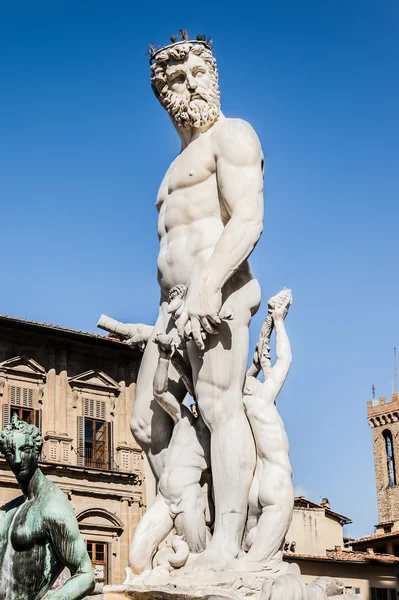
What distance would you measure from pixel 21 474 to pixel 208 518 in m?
3.77

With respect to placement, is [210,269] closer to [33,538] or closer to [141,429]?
[141,429]

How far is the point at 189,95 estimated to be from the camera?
9047mm

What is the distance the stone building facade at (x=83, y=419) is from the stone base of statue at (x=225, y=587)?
1296 inches

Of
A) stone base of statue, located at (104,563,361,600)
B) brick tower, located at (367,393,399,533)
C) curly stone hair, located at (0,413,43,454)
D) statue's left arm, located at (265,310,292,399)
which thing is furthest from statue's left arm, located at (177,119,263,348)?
brick tower, located at (367,393,399,533)

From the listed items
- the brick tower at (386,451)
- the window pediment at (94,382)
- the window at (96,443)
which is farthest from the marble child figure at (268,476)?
the brick tower at (386,451)

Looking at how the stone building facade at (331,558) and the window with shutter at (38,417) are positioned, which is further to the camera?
the stone building facade at (331,558)

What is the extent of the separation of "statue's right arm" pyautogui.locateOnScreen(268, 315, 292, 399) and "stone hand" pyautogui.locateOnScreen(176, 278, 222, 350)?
25.8 inches

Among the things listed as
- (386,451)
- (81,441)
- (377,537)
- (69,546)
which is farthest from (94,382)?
(386,451)

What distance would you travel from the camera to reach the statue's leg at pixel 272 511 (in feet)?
26.9

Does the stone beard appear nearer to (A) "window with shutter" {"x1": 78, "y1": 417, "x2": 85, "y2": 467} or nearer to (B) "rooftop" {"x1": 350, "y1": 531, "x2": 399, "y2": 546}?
(A) "window with shutter" {"x1": 78, "y1": 417, "x2": 85, "y2": 467}

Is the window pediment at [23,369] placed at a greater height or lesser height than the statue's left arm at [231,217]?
greater

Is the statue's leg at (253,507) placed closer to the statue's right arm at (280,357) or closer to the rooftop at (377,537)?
the statue's right arm at (280,357)

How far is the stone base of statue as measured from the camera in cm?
766

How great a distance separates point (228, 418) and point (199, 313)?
0.76 meters
